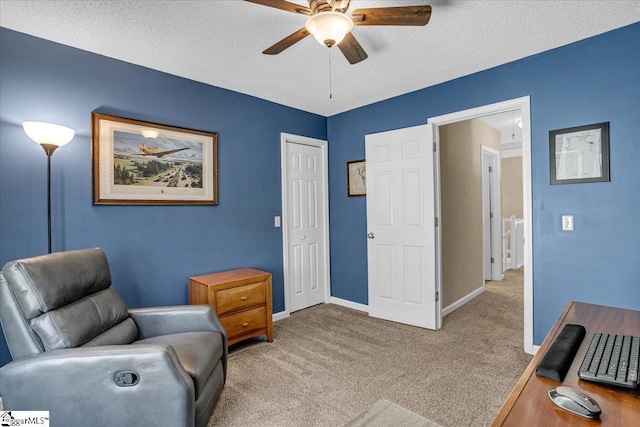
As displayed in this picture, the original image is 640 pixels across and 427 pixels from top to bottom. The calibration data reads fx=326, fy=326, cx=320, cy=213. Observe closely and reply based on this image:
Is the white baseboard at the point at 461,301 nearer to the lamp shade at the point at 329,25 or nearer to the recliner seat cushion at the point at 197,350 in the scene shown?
the recliner seat cushion at the point at 197,350

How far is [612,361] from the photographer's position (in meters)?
0.93

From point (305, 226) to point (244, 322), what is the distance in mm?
1514

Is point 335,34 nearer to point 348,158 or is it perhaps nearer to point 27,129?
point 27,129

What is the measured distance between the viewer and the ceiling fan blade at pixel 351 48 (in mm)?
1882

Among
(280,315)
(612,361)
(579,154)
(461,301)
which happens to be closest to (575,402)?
(612,361)

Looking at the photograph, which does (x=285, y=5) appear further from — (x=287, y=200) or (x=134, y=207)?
(x=287, y=200)

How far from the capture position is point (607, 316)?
53.2 inches

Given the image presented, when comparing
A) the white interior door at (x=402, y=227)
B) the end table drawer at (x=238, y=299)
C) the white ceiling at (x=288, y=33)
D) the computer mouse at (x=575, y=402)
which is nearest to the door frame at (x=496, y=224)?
the white interior door at (x=402, y=227)

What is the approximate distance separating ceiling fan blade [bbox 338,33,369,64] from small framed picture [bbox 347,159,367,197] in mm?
1872

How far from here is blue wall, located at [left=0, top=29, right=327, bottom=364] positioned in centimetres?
217

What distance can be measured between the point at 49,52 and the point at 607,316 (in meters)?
3.58

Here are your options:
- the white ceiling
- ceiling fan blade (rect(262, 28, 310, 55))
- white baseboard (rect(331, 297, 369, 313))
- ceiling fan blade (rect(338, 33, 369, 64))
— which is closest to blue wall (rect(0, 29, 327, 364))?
the white ceiling

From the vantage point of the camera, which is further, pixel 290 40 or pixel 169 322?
pixel 169 322

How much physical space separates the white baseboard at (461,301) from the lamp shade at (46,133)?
12.3 feet
